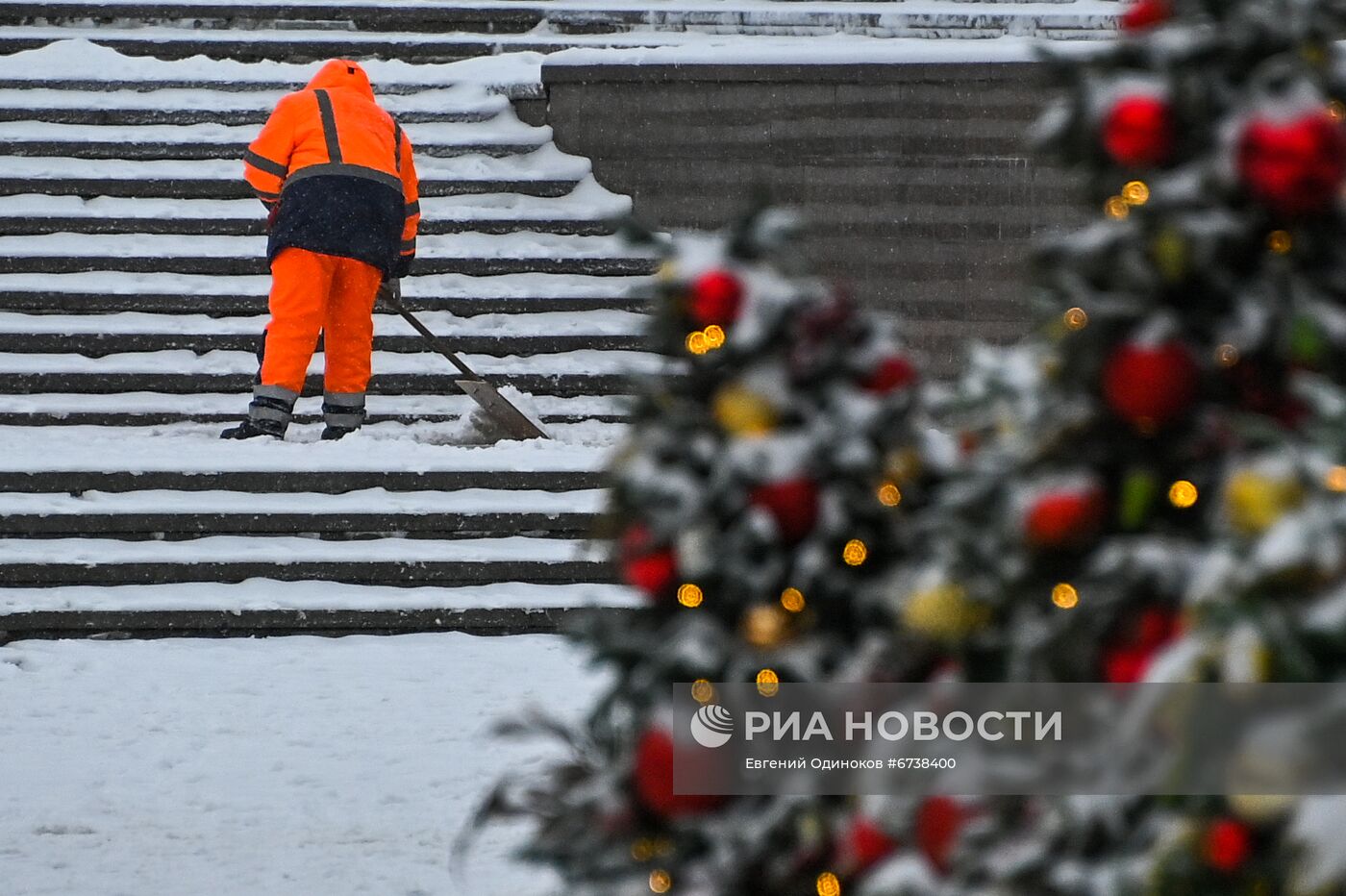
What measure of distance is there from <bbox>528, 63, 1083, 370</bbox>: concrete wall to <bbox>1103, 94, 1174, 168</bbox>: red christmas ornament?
6601mm

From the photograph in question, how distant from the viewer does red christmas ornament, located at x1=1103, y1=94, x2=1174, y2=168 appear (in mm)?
1619

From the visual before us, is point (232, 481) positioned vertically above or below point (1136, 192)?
below

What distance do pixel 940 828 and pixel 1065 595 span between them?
0.27 metres

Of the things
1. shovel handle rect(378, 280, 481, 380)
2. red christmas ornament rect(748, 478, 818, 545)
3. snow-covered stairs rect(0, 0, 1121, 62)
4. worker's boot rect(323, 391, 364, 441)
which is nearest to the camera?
red christmas ornament rect(748, 478, 818, 545)

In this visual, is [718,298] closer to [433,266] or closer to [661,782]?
[661,782]

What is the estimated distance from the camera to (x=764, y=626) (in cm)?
191

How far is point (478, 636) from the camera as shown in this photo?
5871mm

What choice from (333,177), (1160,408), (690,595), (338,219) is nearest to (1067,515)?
(1160,408)

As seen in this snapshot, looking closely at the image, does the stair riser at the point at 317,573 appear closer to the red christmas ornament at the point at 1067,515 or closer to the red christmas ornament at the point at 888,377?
the red christmas ornament at the point at 888,377

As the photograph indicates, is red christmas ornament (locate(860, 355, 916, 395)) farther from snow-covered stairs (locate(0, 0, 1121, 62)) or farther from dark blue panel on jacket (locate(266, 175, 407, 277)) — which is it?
snow-covered stairs (locate(0, 0, 1121, 62))

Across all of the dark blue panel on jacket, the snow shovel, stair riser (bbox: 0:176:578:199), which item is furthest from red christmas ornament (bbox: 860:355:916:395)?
stair riser (bbox: 0:176:578:199)

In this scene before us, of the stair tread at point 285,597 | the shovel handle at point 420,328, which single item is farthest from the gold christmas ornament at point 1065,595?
the shovel handle at point 420,328

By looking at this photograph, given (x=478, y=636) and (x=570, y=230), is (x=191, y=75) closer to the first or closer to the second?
(x=570, y=230)

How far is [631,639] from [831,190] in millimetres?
6598
